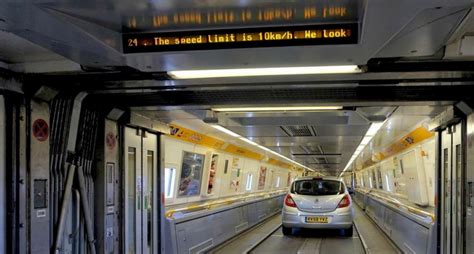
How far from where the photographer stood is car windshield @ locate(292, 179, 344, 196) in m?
13.5

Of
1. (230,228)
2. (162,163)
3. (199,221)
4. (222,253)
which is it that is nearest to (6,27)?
(162,163)

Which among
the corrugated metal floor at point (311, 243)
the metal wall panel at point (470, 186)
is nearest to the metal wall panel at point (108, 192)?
the metal wall panel at point (470, 186)

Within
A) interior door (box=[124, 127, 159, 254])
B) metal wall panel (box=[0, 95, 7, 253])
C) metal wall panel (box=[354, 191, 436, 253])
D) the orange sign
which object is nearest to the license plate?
metal wall panel (box=[354, 191, 436, 253])

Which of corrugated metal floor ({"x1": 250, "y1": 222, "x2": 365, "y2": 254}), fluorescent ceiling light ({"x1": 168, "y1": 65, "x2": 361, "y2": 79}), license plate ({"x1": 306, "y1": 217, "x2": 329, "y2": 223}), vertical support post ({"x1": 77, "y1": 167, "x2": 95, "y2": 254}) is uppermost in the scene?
fluorescent ceiling light ({"x1": 168, "y1": 65, "x2": 361, "y2": 79})

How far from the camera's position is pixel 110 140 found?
19.7 feet

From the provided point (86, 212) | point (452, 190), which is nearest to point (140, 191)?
point (86, 212)

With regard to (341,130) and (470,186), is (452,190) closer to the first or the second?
(470,186)

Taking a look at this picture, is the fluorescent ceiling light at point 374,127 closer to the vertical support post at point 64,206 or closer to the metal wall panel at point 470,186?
the metal wall panel at point 470,186

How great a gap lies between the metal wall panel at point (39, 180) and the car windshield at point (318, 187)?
384 inches

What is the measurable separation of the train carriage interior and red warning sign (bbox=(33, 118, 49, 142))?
0.05ft

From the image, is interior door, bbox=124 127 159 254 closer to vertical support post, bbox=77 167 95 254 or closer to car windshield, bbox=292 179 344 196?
vertical support post, bbox=77 167 95 254

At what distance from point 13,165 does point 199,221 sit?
18.3 feet

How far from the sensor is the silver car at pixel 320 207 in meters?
13.0

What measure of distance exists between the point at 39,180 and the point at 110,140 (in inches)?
64.1
